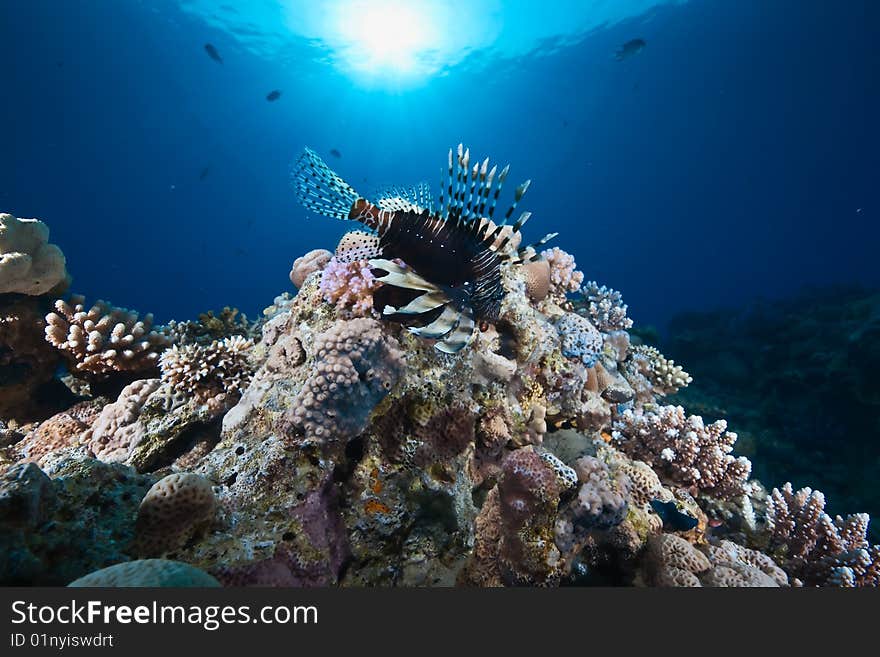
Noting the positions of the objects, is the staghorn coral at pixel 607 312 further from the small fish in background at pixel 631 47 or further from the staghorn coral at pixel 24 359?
the small fish in background at pixel 631 47

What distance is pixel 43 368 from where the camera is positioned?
476 centimetres

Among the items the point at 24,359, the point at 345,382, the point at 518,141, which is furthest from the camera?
the point at 518,141

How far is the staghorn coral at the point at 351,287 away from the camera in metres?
3.13

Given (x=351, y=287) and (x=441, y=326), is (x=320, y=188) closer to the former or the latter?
(x=351, y=287)

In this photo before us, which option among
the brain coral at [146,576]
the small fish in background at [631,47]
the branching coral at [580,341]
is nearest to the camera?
the brain coral at [146,576]

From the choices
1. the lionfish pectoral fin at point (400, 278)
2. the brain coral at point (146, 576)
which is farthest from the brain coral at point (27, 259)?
the brain coral at point (146, 576)

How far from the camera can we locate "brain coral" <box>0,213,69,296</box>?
14.2 ft

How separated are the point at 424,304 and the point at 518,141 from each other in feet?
270

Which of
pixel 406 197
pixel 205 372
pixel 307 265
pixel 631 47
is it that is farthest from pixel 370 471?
pixel 631 47

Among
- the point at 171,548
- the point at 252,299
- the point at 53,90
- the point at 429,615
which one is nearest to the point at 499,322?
the point at 429,615

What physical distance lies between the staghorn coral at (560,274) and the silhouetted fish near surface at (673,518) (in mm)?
3254

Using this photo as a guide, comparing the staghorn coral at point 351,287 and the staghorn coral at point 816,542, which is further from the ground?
the staghorn coral at point 351,287

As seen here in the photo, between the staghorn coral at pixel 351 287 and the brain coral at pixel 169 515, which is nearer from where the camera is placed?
the brain coral at pixel 169 515

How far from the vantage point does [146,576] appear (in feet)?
4.76
